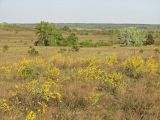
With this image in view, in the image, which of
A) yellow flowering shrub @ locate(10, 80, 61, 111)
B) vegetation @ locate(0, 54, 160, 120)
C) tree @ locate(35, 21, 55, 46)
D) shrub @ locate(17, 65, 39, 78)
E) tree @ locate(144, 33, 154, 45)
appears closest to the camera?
vegetation @ locate(0, 54, 160, 120)

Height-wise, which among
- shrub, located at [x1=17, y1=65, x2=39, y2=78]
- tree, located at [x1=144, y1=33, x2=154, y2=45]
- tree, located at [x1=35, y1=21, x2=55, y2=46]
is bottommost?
tree, located at [x1=144, y1=33, x2=154, y2=45]

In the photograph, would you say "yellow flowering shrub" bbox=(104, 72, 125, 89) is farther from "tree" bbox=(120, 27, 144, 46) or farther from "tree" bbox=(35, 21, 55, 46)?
"tree" bbox=(120, 27, 144, 46)

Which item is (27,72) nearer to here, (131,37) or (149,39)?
(149,39)

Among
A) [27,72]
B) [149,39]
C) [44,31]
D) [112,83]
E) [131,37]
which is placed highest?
[112,83]

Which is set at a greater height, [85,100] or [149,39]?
[85,100]

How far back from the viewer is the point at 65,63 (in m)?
14.4

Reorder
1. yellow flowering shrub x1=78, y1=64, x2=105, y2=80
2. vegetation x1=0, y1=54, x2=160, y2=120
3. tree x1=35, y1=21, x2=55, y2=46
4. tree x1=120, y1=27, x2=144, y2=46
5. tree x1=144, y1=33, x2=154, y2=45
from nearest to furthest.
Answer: vegetation x1=0, y1=54, x2=160, y2=120
yellow flowering shrub x1=78, y1=64, x2=105, y2=80
tree x1=35, y1=21, x2=55, y2=46
tree x1=144, y1=33, x2=154, y2=45
tree x1=120, y1=27, x2=144, y2=46

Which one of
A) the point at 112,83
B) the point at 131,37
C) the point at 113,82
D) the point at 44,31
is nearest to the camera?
the point at 112,83

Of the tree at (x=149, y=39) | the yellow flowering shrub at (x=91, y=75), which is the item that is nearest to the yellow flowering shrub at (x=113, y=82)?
the yellow flowering shrub at (x=91, y=75)

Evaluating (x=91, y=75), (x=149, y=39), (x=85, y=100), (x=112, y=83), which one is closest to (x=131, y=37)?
(x=149, y=39)

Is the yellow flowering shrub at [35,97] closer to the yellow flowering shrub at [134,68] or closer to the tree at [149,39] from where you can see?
the yellow flowering shrub at [134,68]

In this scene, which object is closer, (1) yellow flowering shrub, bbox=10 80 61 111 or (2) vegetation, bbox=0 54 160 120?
(2) vegetation, bbox=0 54 160 120

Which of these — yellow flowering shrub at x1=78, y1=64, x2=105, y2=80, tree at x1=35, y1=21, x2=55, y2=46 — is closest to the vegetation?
yellow flowering shrub at x1=78, y1=64, x2=105, y2=80

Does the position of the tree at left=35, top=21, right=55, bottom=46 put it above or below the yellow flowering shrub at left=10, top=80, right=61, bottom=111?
below
